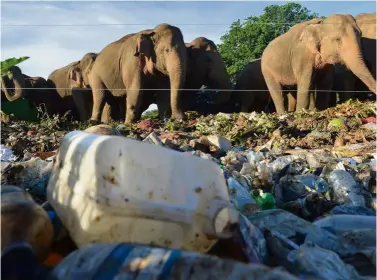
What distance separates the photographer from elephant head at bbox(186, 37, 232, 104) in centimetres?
1349

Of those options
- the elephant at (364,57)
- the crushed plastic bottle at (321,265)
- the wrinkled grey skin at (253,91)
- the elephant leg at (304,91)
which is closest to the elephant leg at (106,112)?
the wrinkled grey skin at (253,91)

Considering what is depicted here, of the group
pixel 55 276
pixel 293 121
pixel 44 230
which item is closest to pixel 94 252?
pixel 55 276

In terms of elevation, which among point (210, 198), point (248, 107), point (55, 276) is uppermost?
point (210, 198)

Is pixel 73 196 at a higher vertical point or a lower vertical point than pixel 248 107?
higher

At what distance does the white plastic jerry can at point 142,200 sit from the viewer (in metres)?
1.71

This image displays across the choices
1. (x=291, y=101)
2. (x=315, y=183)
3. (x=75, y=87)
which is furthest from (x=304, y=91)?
(x=315, y=183)

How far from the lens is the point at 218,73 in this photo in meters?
A: 13.6

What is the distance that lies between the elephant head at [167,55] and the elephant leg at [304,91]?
2.29 metres

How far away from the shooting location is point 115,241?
5.63 ft

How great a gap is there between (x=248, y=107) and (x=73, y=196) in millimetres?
13398

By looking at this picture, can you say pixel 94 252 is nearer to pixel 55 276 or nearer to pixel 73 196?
pixel 55 276

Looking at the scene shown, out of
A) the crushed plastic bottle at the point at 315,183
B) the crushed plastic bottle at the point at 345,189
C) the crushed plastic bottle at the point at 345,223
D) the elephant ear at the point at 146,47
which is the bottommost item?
the crushed plastic bottle at the point at 315,183

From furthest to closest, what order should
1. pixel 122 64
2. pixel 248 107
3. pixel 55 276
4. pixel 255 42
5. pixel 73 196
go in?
pixel 255 42
pixel 248 107
pixel 122 64
pixel 73 196
pixel 55 276

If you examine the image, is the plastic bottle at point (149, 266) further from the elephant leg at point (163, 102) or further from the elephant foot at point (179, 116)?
Result: the elephant leg at point (163, 102)
